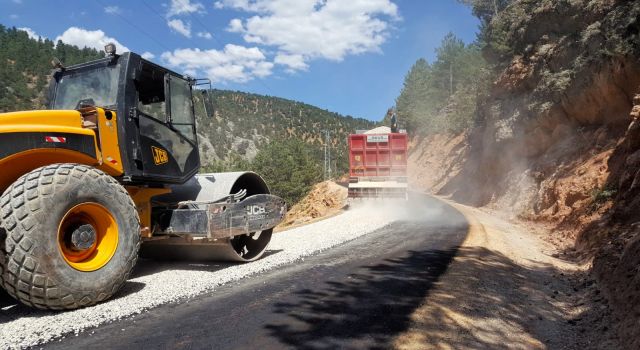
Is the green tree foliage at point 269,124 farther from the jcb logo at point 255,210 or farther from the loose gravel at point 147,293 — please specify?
the jcb logo at point 255,210

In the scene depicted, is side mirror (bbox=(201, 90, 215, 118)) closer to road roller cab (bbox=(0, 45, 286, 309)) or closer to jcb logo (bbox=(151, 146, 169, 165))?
road roller cab (bbox=(0, 45, 286, 309))

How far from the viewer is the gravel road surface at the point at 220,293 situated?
3.48 m

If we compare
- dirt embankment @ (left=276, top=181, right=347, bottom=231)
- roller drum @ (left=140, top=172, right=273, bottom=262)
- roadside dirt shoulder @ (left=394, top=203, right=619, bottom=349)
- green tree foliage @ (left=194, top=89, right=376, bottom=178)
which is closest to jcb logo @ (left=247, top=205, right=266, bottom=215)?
roller drum @ (left=140, top=172, right=273, bottom=262)

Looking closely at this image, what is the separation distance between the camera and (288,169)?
161ft

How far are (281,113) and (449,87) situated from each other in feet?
267

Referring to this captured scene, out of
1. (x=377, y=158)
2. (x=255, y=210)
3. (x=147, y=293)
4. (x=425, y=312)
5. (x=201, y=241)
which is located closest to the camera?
(x=425, y=312)

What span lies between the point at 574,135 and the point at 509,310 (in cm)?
1424

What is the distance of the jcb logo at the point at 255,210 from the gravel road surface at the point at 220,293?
2.63ft

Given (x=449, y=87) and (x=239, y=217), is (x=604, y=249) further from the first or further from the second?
(x=449, y=87)

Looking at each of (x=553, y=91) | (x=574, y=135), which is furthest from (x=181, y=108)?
(x=553, y=91)

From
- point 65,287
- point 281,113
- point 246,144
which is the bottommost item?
point 65,287

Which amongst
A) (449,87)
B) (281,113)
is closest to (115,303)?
(449,87)

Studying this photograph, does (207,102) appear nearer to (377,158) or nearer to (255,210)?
(255,210)

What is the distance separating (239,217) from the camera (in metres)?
6.12
